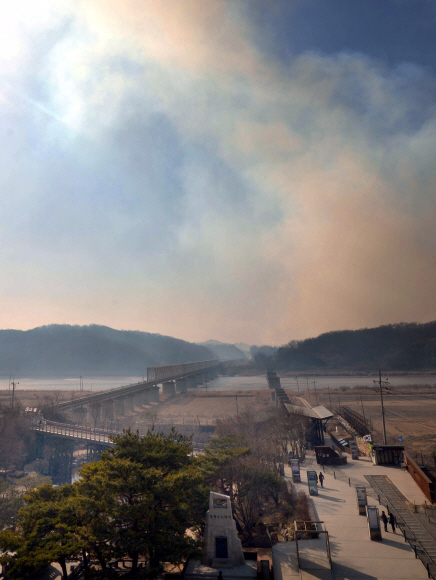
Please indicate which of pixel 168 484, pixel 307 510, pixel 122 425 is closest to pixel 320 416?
pixel 307 510

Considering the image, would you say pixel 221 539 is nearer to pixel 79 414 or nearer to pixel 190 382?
pixel 79 414

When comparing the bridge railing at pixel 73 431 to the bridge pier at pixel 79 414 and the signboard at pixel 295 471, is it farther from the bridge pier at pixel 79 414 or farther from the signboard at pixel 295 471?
the signboard at pixel 295 471

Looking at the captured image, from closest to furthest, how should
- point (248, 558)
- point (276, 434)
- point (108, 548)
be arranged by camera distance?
point (108, 548) < point (248, 558) < point (276, 434)

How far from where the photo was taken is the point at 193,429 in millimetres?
68250

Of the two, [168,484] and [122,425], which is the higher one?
[168,484]

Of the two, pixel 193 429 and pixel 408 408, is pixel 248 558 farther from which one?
pixel 408 408

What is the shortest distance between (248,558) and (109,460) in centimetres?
919

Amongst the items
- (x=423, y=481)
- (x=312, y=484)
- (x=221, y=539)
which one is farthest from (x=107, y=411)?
(x=221, y=539)

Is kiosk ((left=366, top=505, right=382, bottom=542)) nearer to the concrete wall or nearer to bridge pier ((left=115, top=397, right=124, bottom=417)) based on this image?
the concrete wall

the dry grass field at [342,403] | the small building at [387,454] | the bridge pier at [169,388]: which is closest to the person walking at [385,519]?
the small building at [387,454]

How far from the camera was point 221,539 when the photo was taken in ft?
63.1

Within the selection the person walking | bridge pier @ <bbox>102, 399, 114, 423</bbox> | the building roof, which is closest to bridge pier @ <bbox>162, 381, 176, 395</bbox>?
bridge pier @ <bbox>102, 399, 114, 423</bbox>

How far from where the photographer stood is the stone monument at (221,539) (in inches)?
736

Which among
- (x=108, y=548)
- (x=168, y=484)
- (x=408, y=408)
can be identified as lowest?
(x=408, y=408)
